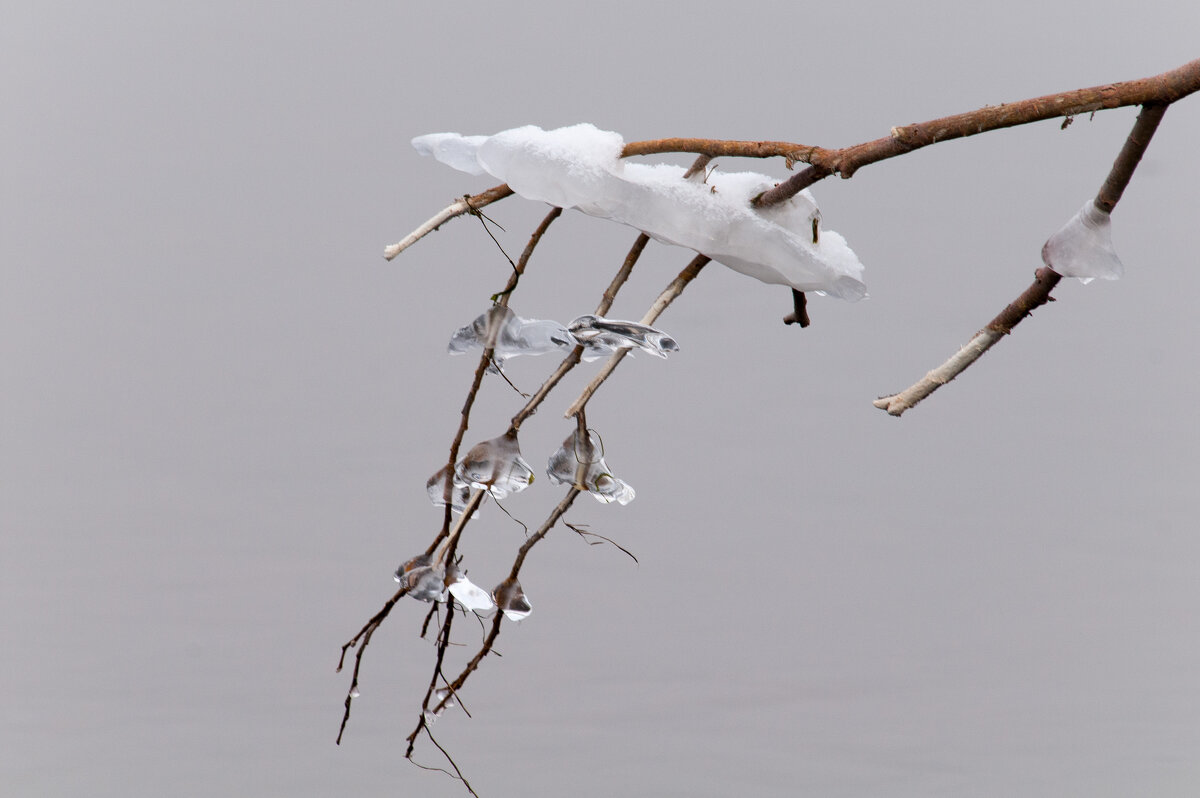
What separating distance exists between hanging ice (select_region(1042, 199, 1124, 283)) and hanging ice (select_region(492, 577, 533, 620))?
33 centimetres

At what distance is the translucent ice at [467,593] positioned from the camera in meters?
0.59

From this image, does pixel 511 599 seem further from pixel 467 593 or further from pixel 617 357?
pixel 617 357

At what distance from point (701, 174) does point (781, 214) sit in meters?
0.05

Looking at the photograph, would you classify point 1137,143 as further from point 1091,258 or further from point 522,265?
point 522,265

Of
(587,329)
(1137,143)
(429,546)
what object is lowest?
(429,546)

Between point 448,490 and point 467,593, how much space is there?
0.06 m

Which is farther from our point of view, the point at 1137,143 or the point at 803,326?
the point at 803,326

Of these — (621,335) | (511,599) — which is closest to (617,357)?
(621,335)

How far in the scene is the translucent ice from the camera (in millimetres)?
594

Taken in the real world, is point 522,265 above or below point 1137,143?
below

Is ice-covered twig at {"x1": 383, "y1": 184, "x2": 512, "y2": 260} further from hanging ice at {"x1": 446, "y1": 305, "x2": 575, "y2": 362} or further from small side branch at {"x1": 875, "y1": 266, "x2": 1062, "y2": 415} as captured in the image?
small side branch at {"x1": 875, "y1": 266, "x2": 1062, "y2": 415}

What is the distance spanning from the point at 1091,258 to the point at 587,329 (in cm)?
26

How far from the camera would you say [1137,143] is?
1.71 feet

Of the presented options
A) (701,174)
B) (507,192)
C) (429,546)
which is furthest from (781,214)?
(429,546)
